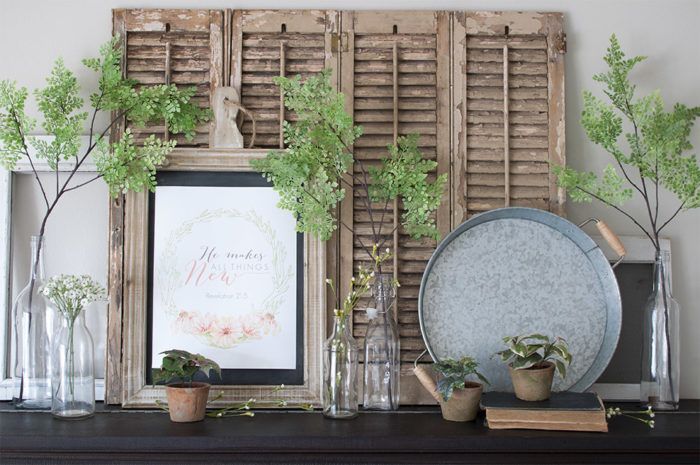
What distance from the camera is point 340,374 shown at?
1.70 m

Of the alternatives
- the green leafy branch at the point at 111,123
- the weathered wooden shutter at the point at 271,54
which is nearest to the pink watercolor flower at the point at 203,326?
the green leafy branch at the point at 111,123

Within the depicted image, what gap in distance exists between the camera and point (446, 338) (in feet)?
5.91

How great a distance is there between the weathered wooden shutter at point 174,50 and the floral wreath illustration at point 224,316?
22 cm

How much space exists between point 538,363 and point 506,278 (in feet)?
0.84

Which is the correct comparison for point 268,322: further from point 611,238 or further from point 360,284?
point 611,238

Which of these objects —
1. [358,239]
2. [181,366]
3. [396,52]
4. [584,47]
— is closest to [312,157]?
[358,239]

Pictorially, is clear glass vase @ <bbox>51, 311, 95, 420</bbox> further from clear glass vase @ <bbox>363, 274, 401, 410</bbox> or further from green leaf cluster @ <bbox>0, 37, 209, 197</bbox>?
clear glass vase @ <bbox>363, 274, 401, 410</bbox>

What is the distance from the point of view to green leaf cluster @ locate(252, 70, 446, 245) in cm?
175

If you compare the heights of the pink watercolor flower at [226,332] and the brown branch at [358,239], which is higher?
the brown branch at [358,239]

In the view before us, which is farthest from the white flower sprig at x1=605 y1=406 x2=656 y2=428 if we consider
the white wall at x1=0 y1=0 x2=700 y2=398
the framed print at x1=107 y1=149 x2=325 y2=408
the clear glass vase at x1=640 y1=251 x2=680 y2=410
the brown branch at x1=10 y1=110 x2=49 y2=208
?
the brown branch at x1=10 y1=110 x2=49 y2=208

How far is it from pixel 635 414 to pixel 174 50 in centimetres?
143

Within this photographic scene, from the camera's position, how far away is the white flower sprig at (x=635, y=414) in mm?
1641

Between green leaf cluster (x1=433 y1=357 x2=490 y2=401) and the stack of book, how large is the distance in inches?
2.9

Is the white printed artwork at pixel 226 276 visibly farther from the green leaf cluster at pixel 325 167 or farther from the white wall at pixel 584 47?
the white wall at pixel 584 47
